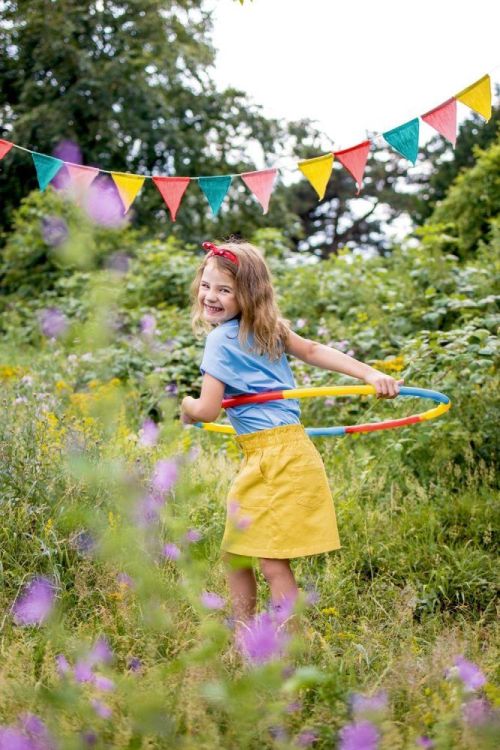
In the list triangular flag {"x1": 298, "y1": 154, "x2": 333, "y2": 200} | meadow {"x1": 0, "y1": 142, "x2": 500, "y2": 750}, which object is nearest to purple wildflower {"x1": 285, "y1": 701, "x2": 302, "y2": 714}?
meadow {"x1": 0, "y1": 142, "x2": 500, "y2": 750}

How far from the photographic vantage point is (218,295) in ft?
9.33

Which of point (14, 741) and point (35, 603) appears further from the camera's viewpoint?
point (35, 603)

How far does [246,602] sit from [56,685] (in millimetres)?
734

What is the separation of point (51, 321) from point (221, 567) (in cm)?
504

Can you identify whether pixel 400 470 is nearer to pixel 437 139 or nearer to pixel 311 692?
pixel 311 692

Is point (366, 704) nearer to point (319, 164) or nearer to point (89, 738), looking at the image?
point (89, 738)

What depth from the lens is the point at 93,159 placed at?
1440 centimetres

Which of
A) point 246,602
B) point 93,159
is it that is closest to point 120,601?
point 246,602

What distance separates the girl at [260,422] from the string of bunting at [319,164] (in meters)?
0.78

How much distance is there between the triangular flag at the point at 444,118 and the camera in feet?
12.0

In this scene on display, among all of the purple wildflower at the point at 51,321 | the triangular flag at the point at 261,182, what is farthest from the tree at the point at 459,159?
the triangular flag at the point at 261,182

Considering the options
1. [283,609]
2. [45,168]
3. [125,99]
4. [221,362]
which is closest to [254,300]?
[221,362]

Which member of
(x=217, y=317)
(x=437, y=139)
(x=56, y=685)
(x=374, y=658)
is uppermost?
(x=437, y=139)

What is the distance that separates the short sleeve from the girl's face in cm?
9
